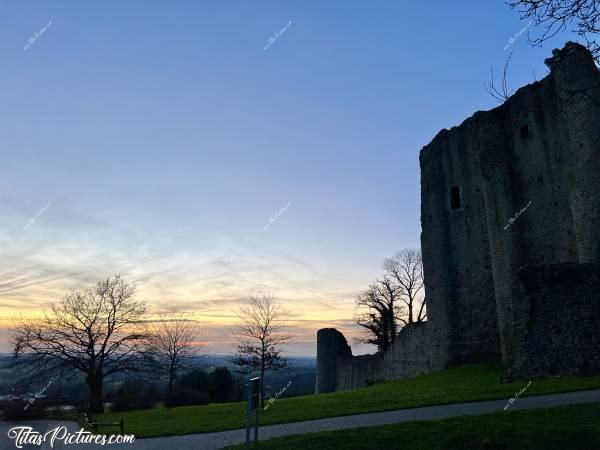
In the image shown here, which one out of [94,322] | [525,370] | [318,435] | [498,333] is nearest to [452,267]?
[498,333]

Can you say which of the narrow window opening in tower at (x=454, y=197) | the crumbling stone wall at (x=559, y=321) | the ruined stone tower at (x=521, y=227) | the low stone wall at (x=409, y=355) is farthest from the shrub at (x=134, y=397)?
the crumbling stone wall at (x=559, y=321)

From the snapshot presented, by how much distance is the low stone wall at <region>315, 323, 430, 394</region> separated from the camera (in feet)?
115

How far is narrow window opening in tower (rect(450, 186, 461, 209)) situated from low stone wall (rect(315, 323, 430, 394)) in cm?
873

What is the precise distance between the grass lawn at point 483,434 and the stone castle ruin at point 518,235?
914 cm

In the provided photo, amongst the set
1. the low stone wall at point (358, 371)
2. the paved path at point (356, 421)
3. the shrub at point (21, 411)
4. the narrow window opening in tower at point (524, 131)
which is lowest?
the shrub at point (21, 411)

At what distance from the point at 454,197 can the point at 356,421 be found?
71.2 feet

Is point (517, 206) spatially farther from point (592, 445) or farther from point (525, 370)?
point (592, 445)

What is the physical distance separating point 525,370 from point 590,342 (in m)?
2.64

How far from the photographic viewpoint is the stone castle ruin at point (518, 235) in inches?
776

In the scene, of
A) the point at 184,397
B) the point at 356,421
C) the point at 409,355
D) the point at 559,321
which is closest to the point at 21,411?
the point at 184,397

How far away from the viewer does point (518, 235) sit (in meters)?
26.4

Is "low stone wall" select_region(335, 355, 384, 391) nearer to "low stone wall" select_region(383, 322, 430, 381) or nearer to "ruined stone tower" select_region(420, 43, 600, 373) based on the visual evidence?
"low stone wall" select_region(383, 322, 430, 381)

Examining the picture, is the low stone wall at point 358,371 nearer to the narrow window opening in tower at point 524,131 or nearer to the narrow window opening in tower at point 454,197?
the narrow window opening in tower at point 454,197

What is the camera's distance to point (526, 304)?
20.8 m
